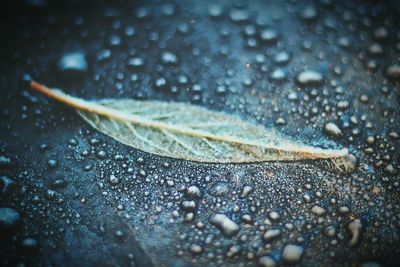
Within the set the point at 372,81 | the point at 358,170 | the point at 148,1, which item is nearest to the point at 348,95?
the point at 372,81

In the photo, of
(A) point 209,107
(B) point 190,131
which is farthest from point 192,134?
(A) point 209,107

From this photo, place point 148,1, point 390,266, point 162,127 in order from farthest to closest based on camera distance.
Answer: point 148,1, point 162,127, point 390,266

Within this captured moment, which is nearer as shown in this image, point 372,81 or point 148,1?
point 372,81

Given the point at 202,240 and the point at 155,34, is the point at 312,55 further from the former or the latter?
the point at 202,240

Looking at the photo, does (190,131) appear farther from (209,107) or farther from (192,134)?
(209,107)
